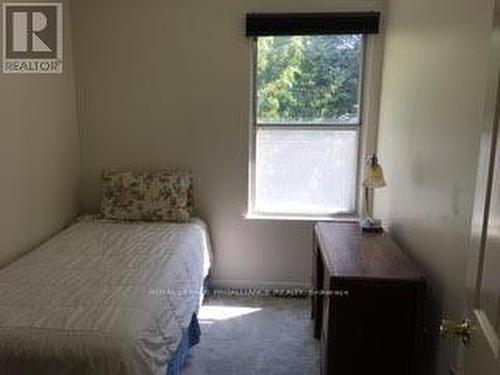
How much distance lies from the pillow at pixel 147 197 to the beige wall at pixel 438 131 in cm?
146

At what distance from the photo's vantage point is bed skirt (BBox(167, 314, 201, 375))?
85.8 inches

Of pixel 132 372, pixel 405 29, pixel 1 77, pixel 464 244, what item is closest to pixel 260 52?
pixel 405 29

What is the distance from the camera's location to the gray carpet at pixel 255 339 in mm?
2541

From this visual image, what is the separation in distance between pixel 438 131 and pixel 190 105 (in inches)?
74.5

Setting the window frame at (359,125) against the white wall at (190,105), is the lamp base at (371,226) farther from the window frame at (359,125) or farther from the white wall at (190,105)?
the white wall at (190,105)

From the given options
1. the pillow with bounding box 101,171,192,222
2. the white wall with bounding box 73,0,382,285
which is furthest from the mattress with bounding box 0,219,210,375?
the white wall with bounding box 73,0,382,285

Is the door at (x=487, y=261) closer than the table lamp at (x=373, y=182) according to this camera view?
Yes

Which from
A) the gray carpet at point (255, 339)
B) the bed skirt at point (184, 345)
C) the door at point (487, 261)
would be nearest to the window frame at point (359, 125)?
the gray carpet at point (255, 339)

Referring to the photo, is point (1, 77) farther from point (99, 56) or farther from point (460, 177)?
point (460, 177)

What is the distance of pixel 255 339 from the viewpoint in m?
2.82

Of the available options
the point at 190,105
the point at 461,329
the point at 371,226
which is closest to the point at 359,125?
the point at 371,226

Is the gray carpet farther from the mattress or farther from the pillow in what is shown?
the pillow

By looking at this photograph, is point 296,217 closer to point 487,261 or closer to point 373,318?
point 373,318

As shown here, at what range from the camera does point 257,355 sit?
2.65 m
